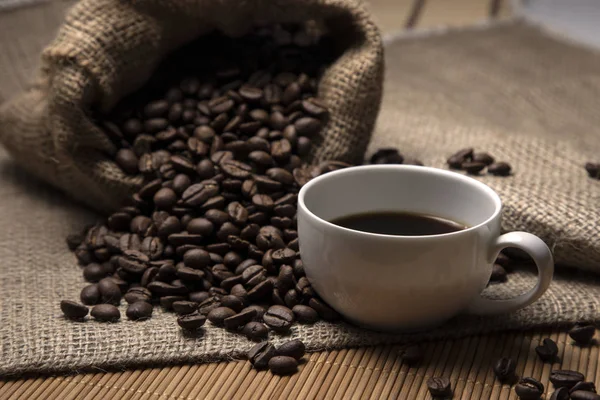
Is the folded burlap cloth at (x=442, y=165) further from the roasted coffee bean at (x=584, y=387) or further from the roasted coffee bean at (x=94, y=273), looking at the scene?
the roasted coffee bean at (x=584, y=387)

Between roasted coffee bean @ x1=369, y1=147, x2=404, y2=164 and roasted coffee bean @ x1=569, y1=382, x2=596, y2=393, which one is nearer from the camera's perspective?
roasted coffee bean @ x1=569, y1=382, x2=596, y2=393

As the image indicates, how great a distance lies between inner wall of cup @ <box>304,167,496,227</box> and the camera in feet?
4.32

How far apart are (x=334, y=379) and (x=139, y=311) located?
0.35 metres

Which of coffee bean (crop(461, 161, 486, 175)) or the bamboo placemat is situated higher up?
coffee bean (crop(461, 161, 486, 175))

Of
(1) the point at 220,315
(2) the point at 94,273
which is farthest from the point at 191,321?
(2) the point at 94,273

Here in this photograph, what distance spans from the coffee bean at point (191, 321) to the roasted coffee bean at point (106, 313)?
0.12 meters

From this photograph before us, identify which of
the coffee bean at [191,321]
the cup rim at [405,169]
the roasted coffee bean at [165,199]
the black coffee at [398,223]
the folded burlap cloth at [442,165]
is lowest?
the folded burlap cloth at [442,165]

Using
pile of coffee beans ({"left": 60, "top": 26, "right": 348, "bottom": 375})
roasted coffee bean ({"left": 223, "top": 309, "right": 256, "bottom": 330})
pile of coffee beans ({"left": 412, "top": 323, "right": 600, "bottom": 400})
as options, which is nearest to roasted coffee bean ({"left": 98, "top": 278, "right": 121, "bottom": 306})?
pile of coffee beans ({"left": 60, "top": 26, "right": 348, "bottom": 375})

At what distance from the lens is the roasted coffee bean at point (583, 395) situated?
1083 mm

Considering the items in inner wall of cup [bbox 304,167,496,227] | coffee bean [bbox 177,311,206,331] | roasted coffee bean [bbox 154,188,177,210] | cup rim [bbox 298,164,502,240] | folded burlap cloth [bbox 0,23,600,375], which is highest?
cup rim [bbox 298,164,502,240]

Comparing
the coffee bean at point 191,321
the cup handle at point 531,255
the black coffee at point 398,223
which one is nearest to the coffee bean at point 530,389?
the cup handle at point 531,255

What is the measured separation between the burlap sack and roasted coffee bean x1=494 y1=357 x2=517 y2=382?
610 mm

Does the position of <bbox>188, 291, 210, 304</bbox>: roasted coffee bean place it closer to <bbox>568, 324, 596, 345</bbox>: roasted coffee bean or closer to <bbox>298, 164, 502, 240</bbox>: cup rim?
<bbox>298, 164, 502, 240</bbox>: cup rim

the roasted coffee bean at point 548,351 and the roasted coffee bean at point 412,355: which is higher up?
the roasted coffee bean at point 412,355
